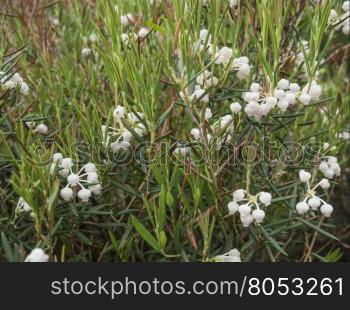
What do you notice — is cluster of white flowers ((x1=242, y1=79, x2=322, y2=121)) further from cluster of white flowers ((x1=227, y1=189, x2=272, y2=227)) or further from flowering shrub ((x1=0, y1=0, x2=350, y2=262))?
cluster of white flowers ((x1=227, y1=189, x2=272, y2=227))

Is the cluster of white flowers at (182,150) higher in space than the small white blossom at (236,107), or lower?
lower

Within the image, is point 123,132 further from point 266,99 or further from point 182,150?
point 266,99

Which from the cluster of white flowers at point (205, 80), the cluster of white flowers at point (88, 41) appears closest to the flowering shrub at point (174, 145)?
the cluster of white flowers at point (205, 80)

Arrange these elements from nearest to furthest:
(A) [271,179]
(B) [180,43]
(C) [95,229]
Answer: (B) [180,43] → (A) [271,179] → (C) [95,229]

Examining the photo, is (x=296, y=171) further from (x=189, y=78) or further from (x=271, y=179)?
(x=189, y=78)

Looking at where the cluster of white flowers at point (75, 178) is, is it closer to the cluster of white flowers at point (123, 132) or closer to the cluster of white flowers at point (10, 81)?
the cluster of white flowers at point (123, 132)

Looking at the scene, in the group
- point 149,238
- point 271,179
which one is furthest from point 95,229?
point 271,179
